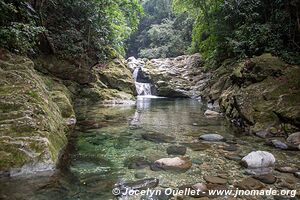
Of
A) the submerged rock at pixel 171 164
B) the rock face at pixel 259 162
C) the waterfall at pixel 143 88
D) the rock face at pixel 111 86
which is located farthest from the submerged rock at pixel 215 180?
the waterfall at pixel 143 88

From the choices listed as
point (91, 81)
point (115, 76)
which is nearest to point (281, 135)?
point (91, 81)

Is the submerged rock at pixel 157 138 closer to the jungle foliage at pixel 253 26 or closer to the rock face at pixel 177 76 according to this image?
the jungle foliage at pixel 253 26

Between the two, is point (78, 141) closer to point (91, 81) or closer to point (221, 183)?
point (221, 183)

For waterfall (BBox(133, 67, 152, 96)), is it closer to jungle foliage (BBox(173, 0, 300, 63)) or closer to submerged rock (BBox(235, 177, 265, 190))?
jungle foliage (BBox(173, 0, 300, 63))

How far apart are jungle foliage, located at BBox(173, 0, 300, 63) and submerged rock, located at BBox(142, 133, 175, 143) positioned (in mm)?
4970

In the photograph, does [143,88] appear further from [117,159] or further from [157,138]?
[117,159]

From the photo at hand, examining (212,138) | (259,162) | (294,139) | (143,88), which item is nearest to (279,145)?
(294,139)

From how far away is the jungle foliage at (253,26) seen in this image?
383 inches

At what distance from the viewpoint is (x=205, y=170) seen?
4.56m

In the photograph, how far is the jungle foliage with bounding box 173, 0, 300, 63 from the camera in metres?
9.73

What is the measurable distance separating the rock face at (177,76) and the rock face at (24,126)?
14846 mm

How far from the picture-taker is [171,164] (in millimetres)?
4656

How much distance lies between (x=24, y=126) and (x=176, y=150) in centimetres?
293

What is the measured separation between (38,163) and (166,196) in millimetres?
1930
